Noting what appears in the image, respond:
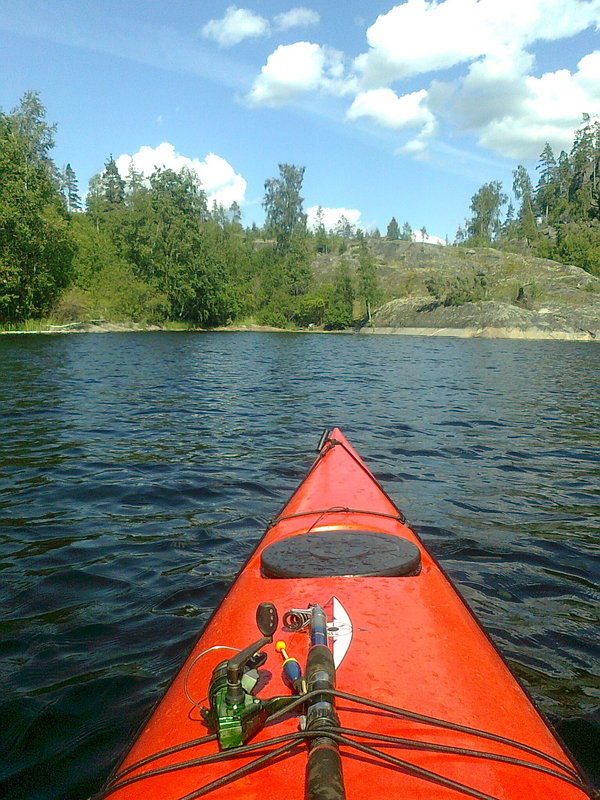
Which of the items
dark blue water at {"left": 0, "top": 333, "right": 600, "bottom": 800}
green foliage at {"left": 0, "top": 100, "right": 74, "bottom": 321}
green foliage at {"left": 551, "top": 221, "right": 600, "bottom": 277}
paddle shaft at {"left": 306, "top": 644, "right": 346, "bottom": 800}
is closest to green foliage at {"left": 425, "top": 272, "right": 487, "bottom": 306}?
green foliage at {"left": 551, "top": 221, "right": 600, "bottom": 277}

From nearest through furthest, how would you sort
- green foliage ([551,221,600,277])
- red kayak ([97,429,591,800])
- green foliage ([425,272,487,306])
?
red kayak ([97,429,591,800]) → green foliage ([425,272,487,306]) → green foliage ([551,221,600,277])

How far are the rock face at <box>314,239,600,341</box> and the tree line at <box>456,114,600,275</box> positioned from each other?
29.3ft

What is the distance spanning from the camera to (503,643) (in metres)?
3.53

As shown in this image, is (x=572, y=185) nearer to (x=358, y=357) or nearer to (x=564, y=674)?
(x=358, y=357)

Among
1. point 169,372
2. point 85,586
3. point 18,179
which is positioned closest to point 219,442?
point 85,586

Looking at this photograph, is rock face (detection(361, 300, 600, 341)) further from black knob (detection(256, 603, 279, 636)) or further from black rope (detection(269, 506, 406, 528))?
black knob (detection(256, 603, 279, 636))

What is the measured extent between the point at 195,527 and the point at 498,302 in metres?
48.3

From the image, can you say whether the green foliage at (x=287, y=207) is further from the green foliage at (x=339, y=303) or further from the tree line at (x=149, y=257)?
the green foliage at (x=339, y=303)

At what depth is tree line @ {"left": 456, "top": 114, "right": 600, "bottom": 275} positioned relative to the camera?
7262 centimetres

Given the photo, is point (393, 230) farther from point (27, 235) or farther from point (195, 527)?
point (195, 527)

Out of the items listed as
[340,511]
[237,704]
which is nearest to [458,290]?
[340,511]

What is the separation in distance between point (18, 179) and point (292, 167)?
41.0 meters

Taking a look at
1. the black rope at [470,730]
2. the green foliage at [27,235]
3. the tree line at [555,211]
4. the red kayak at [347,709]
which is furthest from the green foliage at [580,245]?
the black rope at [470,730]

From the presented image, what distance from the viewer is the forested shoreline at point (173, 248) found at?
36.7 meters
